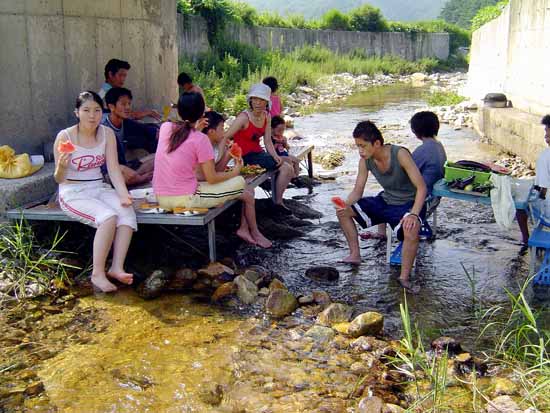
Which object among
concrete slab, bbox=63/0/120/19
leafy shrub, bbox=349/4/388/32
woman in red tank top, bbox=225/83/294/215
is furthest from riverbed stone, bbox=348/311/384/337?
leafy shrub, bbox=349/4/388/32

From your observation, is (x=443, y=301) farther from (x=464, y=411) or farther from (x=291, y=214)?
(x=291, y=214)

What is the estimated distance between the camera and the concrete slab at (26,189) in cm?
554

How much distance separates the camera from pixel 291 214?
7.52 meters

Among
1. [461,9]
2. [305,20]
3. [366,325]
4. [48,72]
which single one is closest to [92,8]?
[48,72]

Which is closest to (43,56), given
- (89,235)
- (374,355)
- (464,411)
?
(89,235)

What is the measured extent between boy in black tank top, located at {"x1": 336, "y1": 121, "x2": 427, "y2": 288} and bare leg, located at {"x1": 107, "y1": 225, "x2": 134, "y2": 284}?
1.91 meters

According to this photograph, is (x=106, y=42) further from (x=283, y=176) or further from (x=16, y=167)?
(x=283, y=176)

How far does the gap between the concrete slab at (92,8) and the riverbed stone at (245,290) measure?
3719mm

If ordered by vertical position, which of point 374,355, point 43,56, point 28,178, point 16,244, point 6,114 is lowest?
point 374,355

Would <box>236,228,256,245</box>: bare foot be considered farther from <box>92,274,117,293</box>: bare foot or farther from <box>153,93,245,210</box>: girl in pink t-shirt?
<box>92,274,117,293</box>: bare foot

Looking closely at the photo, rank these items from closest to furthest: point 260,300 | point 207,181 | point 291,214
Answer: point 260,300
point 207,181
point 291,214

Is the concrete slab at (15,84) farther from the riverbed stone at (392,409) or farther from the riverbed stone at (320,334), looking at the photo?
A: the riverbed stone at (392,409)

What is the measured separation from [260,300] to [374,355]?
1.18 m

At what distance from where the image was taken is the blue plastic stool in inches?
193
